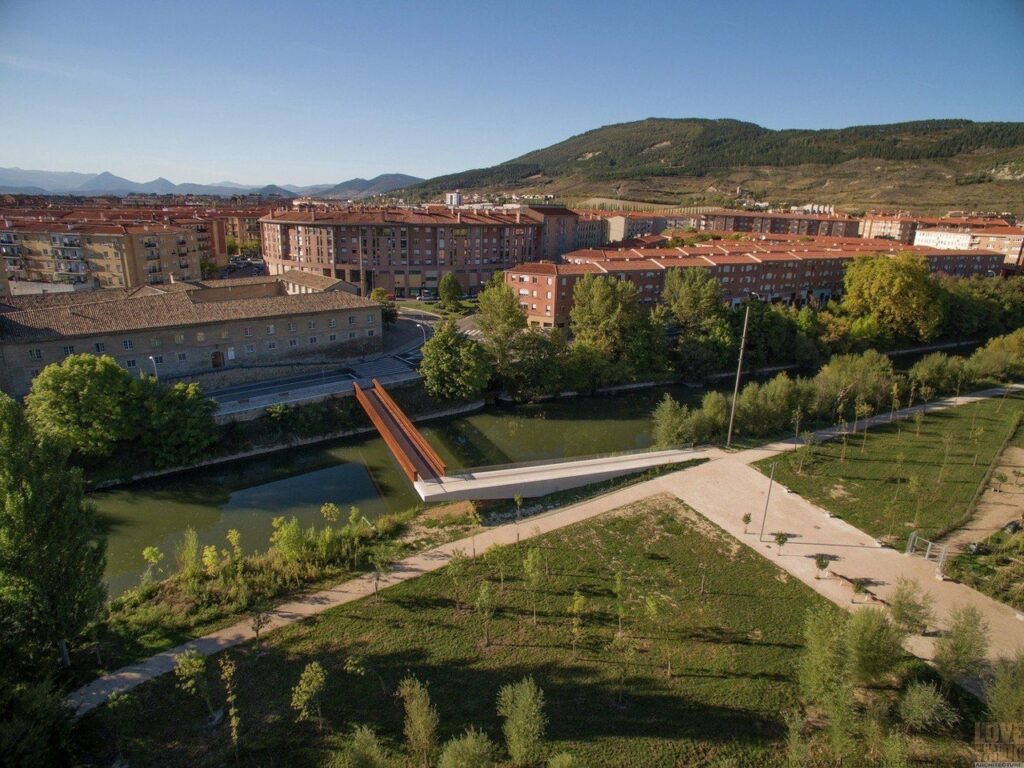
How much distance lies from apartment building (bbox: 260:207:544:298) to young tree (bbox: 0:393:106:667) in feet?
139

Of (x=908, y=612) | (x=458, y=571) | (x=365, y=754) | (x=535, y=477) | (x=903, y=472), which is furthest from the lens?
(x=903, y=472)

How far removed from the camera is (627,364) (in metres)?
37.4

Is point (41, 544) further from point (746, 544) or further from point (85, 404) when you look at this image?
point (746, 544)

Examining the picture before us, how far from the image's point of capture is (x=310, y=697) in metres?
11.5

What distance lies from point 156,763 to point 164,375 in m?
22.9

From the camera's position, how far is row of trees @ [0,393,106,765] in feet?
33.8

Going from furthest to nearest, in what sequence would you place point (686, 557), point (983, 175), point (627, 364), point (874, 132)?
point (874, 132) → point (983, 175) → point (627, 364) → point (686, 557)

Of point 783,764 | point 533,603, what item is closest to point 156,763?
point 533,603

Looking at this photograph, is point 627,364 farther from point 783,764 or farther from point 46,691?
point 46,691

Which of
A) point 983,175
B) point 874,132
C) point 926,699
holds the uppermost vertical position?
point 874,132

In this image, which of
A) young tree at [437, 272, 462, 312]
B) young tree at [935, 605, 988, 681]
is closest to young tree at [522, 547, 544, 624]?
young tree at [935, 605, 988, 681]

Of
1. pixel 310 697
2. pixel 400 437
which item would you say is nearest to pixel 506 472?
pixel 400 437

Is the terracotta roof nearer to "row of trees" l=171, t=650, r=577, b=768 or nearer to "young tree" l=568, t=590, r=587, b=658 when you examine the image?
"row of trees" l=171, t=650, r=577, b=768

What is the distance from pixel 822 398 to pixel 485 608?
22.1 metres
